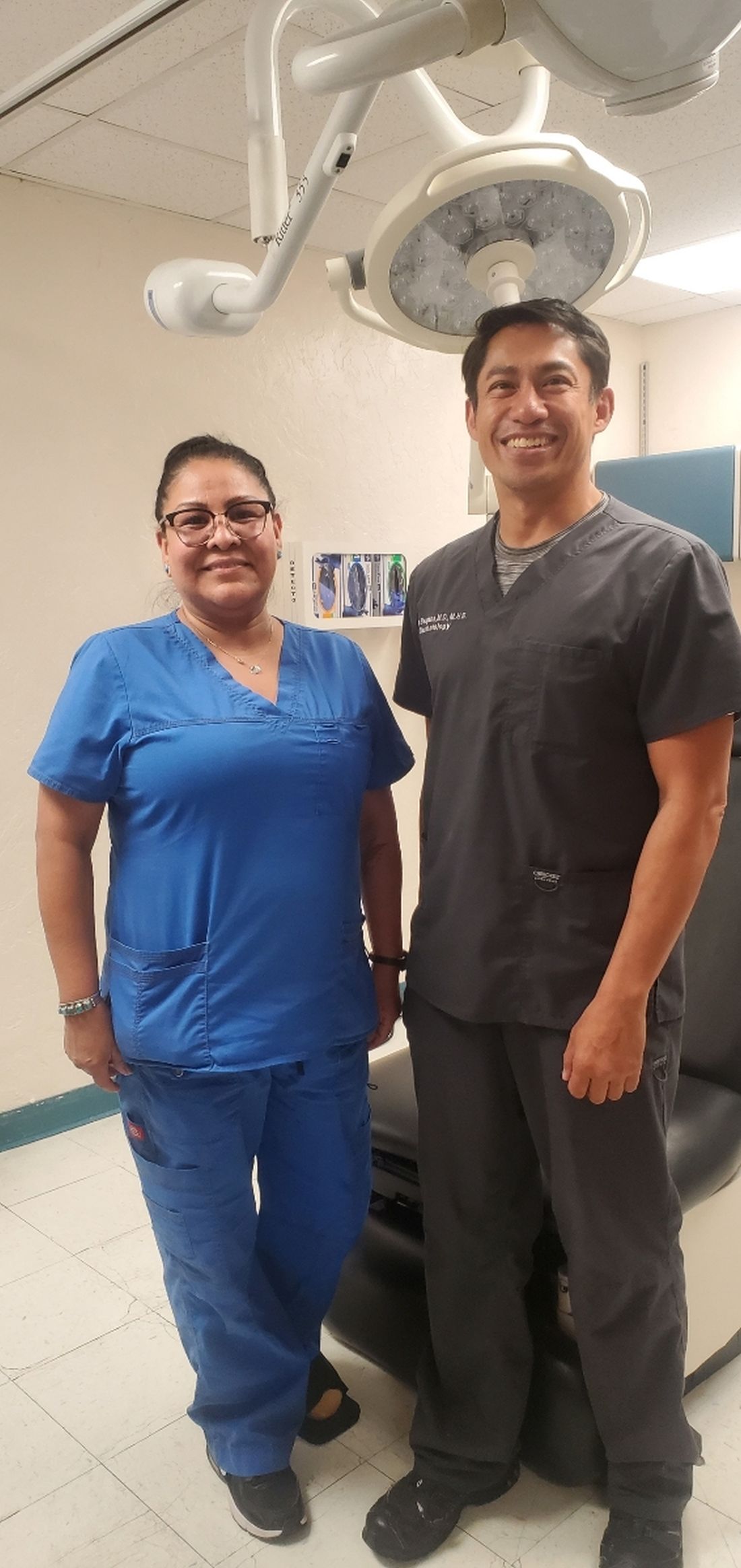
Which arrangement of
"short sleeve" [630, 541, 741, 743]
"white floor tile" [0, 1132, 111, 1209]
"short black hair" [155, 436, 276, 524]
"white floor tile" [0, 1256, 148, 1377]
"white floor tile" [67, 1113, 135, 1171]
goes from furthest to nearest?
"white floor tile" [67, 1113, 135, 1171] → "white floor tile" [0, 1132, 111, 1209] → "white floor tile" [0, 1256, 148, 1377] → "short black hair" [155, 436, 276, 524] → "short sleeve" [630, 541, 741, 743]

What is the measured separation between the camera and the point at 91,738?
134 centimetres

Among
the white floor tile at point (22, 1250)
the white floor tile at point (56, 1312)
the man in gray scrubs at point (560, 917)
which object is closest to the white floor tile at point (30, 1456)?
the white floor tile at point (56, 1312)

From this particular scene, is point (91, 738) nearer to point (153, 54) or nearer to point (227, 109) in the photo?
point (153, 54)

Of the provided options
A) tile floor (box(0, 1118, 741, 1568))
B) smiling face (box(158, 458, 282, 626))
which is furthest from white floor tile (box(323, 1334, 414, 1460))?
smiling face (box(158, 458, 282, 626))

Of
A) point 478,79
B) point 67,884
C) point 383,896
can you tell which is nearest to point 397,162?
point 478,79

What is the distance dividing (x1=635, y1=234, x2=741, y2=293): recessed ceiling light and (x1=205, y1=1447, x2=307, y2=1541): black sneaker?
122 inches

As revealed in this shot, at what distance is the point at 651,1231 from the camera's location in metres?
1.33

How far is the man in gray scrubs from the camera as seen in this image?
125 cm

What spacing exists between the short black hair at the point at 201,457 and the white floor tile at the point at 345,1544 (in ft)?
4.44

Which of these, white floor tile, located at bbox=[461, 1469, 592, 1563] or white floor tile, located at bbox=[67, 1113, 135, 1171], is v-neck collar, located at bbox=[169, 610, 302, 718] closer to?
white floor tile, located at bbox=[461, 1469, 592, 1563]

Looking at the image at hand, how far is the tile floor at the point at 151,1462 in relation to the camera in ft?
4.69

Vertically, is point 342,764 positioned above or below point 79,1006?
above

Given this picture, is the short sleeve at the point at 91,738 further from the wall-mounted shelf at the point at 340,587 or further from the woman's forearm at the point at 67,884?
the wall-mounted shelf at the point at 340,587

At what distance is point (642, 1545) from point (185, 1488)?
626 mm
